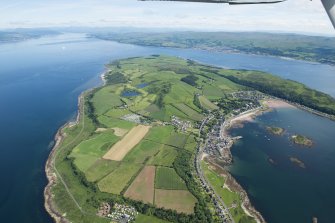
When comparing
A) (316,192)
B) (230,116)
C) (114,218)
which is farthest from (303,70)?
(114,218)

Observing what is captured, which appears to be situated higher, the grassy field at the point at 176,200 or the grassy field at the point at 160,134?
the grassy field at the point at 176,200

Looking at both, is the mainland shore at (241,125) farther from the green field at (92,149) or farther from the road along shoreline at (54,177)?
the road along shoreline at (54,177)

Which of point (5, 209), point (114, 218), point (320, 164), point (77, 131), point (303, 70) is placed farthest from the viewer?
point (303, 70)

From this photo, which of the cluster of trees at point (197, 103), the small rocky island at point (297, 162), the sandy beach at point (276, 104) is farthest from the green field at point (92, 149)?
the sandy beach at point (276, 104)

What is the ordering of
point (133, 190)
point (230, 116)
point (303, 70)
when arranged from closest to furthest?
point (133, 190) < point (230, 116) < point (303, 70)

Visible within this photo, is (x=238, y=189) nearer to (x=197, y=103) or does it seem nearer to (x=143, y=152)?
(x=143, y=152)

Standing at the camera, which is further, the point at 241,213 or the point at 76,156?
Result: the point at 76,156

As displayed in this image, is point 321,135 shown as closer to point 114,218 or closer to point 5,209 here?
point 114,218
